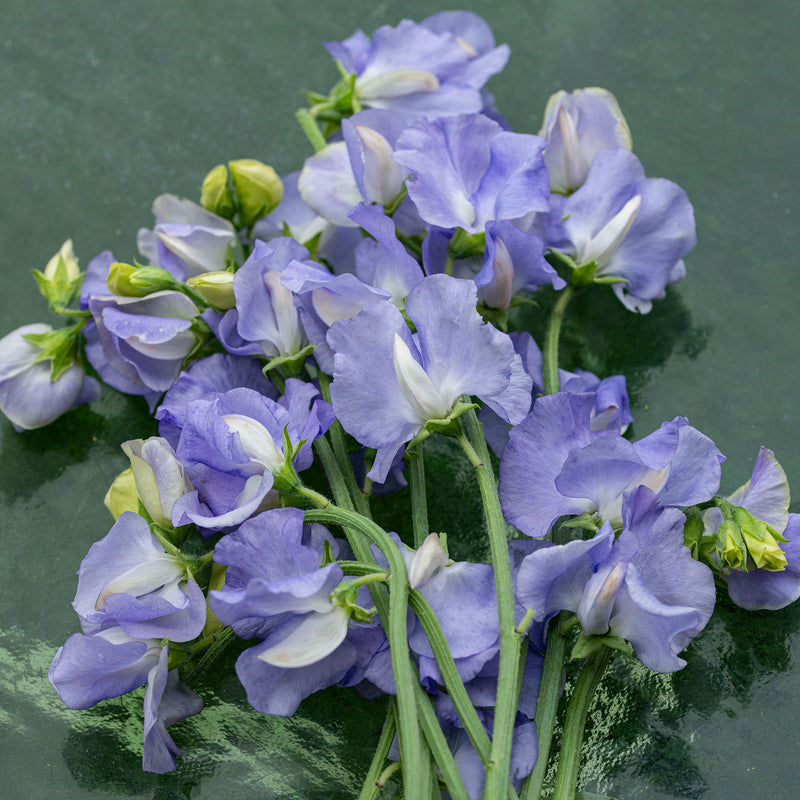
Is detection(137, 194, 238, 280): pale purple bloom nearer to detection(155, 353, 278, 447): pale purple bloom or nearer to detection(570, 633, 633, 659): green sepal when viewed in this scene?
detection(155, 353, 278, 447): pale purple bloom

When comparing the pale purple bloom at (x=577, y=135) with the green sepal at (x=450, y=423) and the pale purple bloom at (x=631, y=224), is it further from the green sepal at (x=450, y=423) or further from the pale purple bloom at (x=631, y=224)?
the green sepal at (x=450, y=423)

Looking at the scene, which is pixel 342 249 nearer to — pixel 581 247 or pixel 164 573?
pixel 581 247

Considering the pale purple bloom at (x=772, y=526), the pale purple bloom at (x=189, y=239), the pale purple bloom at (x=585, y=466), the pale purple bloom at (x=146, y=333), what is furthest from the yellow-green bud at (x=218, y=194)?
the pale purple bloom at (x=772, y=526)

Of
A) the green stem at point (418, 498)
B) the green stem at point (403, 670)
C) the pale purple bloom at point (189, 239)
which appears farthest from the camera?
the pale purple bloom at point (189, 239)

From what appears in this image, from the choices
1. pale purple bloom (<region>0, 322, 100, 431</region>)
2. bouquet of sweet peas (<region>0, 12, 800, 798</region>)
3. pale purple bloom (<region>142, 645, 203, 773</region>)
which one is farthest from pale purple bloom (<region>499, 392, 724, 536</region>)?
pale purple bloom (<region>0, 322, 100, 431</region>)

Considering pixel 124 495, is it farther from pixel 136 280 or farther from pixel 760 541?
pixel 760 541

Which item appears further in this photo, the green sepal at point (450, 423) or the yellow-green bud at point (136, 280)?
the yellow-green bud at point (136, 280)

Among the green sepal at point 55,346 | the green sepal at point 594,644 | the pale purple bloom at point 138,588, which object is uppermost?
the green sepal at point 55,346

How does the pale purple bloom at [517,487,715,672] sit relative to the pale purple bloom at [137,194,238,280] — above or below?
below
